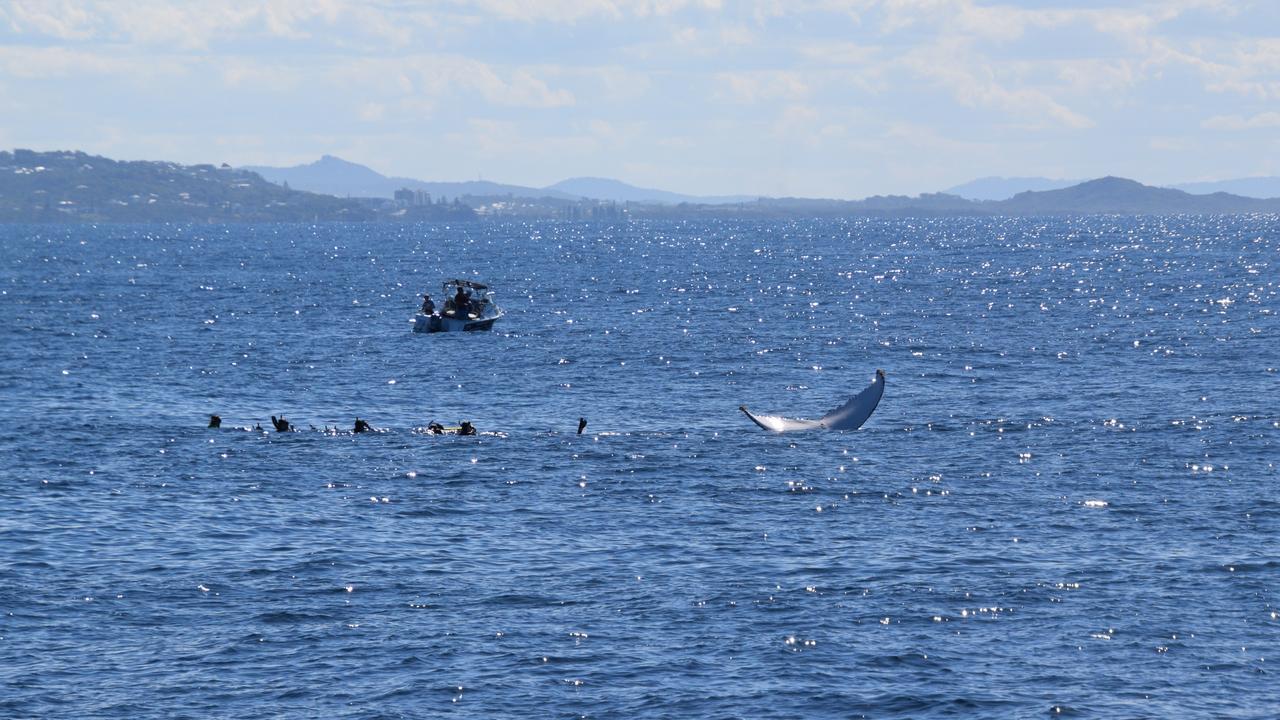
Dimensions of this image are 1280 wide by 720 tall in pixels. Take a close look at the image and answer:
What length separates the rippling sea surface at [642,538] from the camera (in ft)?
125

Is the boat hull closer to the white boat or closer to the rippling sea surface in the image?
the white boat

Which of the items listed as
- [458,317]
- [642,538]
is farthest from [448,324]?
[642,538]

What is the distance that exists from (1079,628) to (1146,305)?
370ft

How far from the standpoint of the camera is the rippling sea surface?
38.2 metres

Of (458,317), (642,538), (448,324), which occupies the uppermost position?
(458,317)

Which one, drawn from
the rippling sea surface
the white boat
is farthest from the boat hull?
the rippling sea surface

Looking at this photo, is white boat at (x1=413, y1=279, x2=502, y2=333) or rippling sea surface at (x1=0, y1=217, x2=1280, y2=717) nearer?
rippling sea surface at (x1=0, y1=217, x2=1280, y2=717)

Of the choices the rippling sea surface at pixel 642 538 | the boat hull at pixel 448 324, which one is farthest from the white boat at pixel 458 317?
the rippling sea surface at pixel 642 538

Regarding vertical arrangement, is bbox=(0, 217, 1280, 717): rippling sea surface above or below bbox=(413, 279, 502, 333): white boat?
below

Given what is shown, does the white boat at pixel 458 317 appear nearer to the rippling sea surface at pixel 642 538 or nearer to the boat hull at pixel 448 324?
the boat hull at pixel 448 324

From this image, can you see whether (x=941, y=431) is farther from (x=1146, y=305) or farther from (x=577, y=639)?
(x=1146, y=305)

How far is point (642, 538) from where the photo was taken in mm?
52656

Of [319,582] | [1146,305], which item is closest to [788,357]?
[1146,305]

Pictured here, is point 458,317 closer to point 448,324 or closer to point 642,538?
point 448,324
